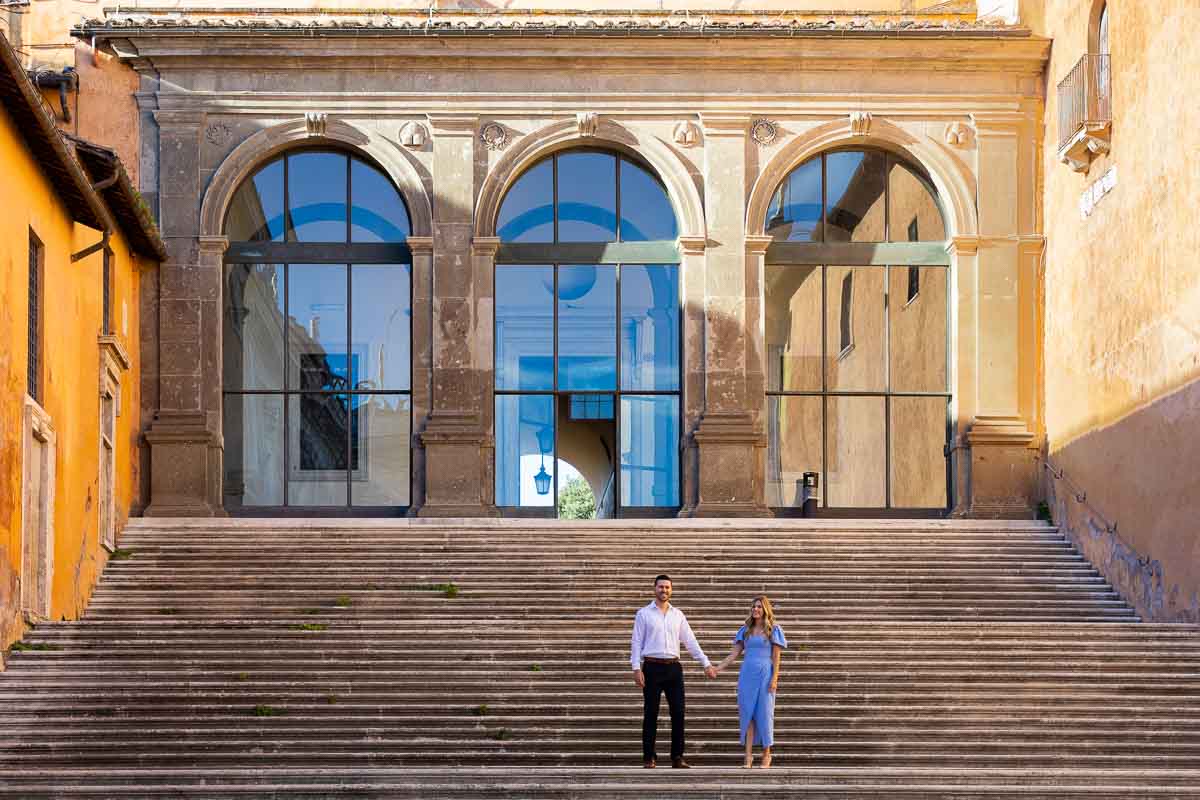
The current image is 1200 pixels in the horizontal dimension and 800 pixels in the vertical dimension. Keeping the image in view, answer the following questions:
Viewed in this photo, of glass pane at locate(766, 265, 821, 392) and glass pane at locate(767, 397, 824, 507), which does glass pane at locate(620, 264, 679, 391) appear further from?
glass pane at locate(767, 397, 824, 507)

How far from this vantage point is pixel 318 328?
28906mm

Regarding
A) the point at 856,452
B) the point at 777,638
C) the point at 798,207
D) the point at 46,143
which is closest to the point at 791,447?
the point at 856,452

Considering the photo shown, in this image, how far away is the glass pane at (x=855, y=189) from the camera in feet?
95.6

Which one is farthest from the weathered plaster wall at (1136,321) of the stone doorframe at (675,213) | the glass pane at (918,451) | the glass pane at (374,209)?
the glass pane at (374,209)

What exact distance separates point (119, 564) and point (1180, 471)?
12615 mm

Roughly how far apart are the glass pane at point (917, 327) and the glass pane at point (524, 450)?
4999 millimetres

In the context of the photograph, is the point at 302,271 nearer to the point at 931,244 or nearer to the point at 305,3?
the point at 305,3

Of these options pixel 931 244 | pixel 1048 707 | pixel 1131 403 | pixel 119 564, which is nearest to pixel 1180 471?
pixel 1131 403

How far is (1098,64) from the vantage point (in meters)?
25.7

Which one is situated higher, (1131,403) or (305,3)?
(305,3)

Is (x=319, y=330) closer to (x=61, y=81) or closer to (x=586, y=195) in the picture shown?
(x=586, y=195)

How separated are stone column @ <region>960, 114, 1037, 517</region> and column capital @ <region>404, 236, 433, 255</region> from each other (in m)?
7.59

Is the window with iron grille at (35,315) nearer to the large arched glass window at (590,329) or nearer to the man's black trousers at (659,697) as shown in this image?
the large arched glass window at (590,329)

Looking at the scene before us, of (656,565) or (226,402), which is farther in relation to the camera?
(226,402)
